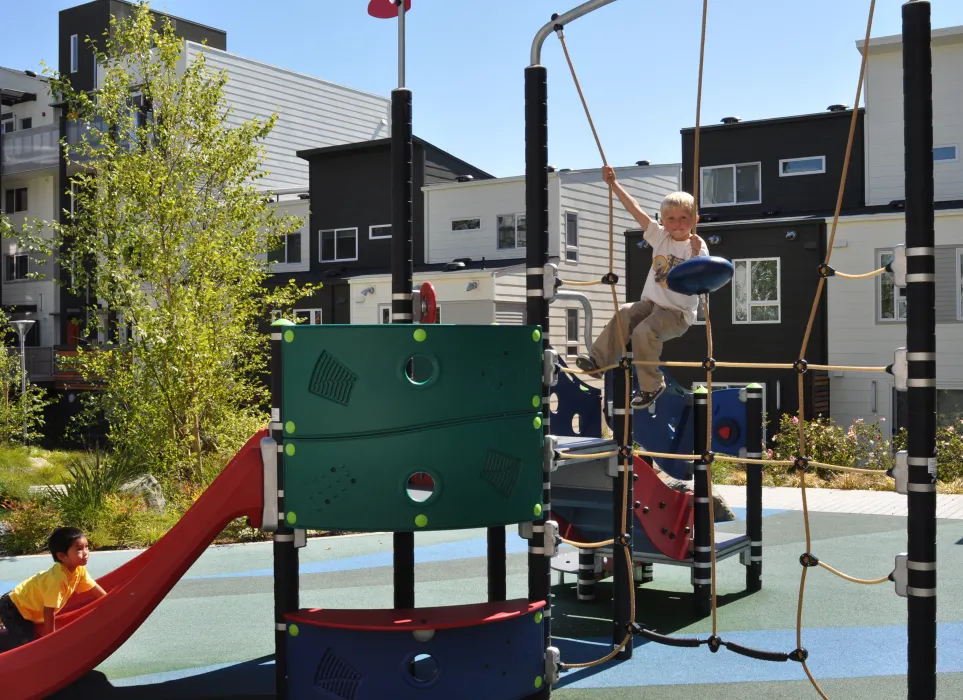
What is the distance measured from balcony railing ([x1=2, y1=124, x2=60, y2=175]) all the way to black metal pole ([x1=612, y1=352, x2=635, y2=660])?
28415 mm

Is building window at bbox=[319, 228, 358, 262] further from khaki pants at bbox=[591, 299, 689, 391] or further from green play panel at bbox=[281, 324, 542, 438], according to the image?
green play panel at bbox=[281, 324, 542, 438]

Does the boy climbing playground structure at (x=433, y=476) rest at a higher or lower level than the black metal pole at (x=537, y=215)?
lower

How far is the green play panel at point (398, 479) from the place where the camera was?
444cm

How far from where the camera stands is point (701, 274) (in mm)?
4945

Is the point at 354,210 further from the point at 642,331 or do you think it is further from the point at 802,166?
the point at 642,331

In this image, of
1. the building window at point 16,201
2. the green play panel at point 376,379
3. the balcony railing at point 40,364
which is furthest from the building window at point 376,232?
the green play panel at point 376,379

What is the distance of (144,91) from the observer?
1325 centimetres

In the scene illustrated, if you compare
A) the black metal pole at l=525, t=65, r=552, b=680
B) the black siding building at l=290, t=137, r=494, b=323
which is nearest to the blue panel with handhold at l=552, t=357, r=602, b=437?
the black metal pole at l=525, t=65, r=552, b=680

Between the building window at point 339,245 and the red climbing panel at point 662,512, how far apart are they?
2196 centimetres

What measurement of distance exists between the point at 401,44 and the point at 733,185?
19100mm

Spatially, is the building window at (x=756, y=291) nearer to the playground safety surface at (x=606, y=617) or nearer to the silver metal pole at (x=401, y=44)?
the playground safety surface at (x=606, y=617)

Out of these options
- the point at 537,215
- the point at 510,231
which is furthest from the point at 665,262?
the point at 510,231

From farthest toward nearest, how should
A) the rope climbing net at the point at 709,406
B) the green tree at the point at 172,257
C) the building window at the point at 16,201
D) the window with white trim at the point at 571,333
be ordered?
1. the building window at the point at 16,201
2. the window with white trim at the point at 571,333
3. the green tree at the point at 172,257
4. the rope climbing net at the point at 709,406

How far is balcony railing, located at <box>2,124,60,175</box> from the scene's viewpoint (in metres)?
30.8
